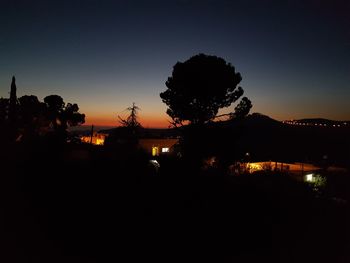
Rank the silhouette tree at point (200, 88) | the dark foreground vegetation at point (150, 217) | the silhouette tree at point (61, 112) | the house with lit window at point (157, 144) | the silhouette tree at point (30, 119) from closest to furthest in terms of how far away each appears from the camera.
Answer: the dark foreground vegetation at point (150, 217)
the silhouette tree at point (200, 88)
the silhouette tree at point (30, 119)
the house with lit window at point (157, 144)
the silhouette tree at point (61, 112)

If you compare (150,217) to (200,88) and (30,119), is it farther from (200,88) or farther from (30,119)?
(30,119)

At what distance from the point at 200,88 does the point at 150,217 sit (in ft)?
49.7

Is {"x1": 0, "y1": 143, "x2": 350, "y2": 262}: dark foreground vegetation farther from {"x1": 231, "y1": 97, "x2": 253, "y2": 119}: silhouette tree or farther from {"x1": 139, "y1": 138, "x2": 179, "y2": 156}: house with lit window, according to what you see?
{"x1": 139, "y1": 138, "x2": 179, "y2": 156}: house with lit window

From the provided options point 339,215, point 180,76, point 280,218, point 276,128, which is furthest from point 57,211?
point 276,128

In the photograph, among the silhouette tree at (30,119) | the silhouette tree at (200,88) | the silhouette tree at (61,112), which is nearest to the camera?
the silhouette tree at (200,88)

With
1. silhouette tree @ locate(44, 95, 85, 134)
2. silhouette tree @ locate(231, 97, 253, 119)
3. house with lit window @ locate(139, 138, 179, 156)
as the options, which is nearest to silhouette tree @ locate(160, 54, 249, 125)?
silhouette tree @ locate(231, 97, 253, 119)

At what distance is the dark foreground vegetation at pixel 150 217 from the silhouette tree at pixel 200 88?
1061 centimetres

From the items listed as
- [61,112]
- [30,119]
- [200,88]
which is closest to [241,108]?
[200,88]

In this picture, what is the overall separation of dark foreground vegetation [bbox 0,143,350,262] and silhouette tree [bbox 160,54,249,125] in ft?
34.8

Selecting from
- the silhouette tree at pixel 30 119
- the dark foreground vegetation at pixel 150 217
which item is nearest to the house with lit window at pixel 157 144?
the silhouette tree at pixel 30 119

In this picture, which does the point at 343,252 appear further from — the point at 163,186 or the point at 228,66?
the point at 228,66

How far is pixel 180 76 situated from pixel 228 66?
3367 mm

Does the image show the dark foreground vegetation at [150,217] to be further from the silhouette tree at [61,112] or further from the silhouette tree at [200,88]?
the silhouette tree at [61,112]

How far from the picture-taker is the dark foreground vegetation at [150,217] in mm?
7203
